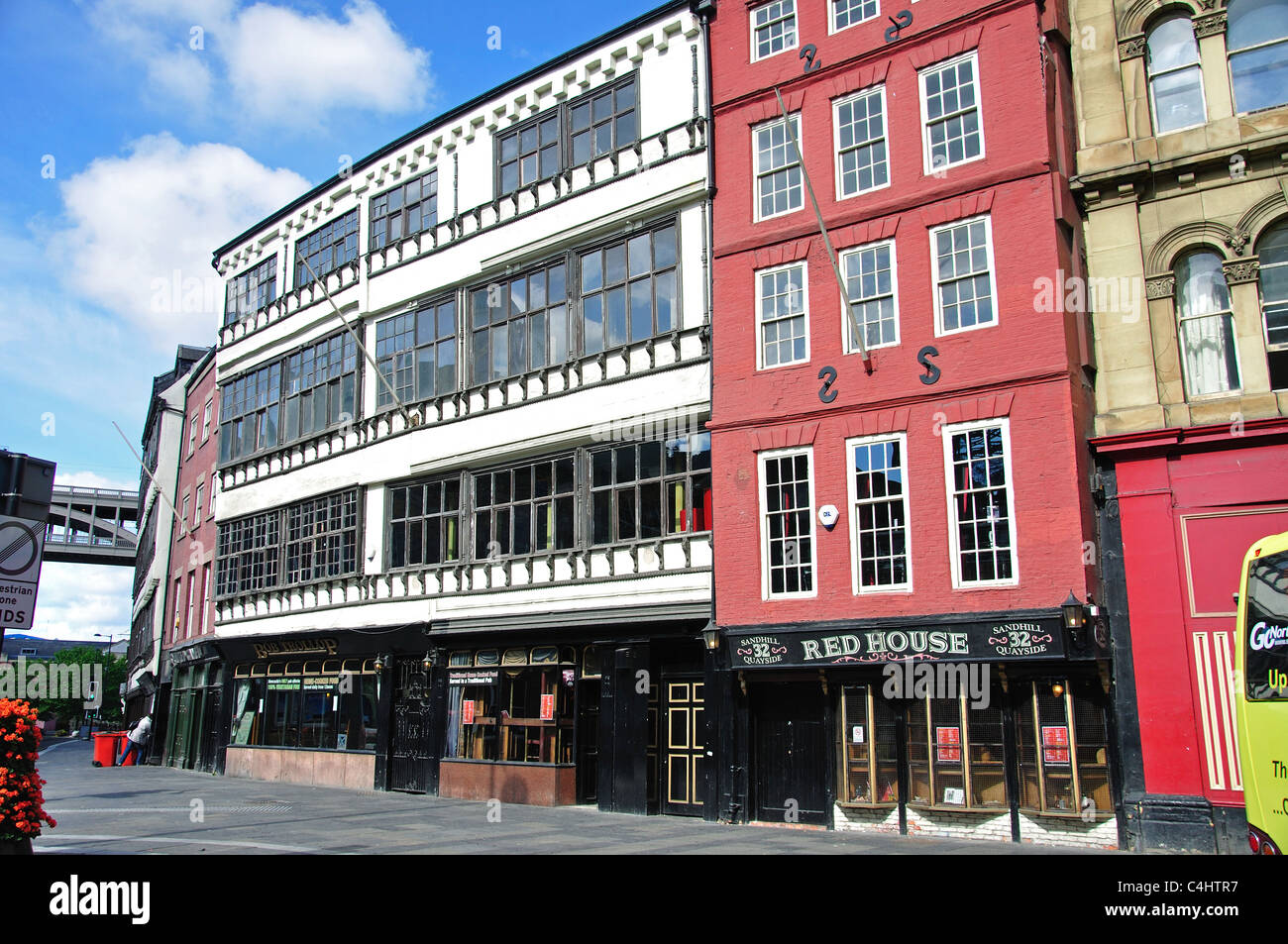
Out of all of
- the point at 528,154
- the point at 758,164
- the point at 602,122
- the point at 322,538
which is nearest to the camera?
the point at 758,164

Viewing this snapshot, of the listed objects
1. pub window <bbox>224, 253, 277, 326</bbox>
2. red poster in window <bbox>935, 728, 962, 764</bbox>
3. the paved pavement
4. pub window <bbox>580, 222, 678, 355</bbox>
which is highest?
pub window <bbox>224, 253, 277, 326</bbox>

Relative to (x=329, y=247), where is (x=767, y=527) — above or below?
below

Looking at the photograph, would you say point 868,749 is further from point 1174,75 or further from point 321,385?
point 321,385

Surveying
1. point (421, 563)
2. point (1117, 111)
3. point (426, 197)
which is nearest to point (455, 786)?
point (421, 563)

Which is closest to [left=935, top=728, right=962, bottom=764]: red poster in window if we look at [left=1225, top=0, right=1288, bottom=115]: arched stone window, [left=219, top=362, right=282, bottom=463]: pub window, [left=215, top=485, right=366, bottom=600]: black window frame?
[left=1225, top=0, right=1288, bottom=115]: arched stone window

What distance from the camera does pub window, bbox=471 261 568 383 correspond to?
77.8 ft

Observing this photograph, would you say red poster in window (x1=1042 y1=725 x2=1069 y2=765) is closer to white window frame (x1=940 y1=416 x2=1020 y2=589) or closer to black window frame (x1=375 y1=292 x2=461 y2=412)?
white window frame (x1=940 y1=416 x2=1020 y2=589)

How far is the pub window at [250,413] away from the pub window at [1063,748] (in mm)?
24202

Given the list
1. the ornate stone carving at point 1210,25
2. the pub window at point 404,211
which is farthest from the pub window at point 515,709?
the ornate stone carving at point 1210,25

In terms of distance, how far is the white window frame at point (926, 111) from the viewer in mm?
17875

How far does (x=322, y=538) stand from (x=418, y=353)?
252 inches

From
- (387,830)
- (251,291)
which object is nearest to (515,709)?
(387,830)

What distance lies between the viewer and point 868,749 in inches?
686

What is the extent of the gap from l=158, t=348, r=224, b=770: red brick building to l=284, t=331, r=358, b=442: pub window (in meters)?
5.96
